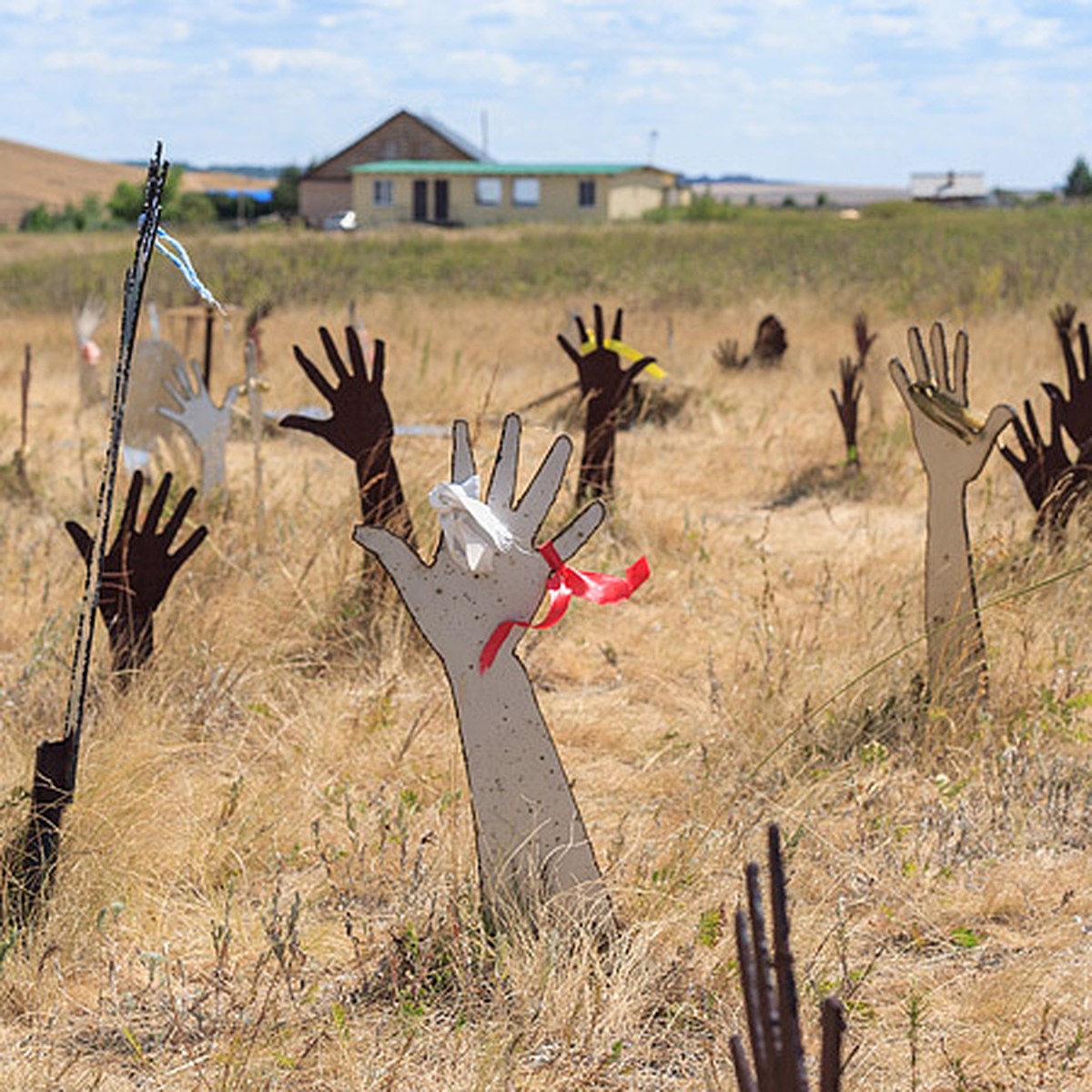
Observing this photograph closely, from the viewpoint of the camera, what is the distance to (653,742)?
4.36 metres

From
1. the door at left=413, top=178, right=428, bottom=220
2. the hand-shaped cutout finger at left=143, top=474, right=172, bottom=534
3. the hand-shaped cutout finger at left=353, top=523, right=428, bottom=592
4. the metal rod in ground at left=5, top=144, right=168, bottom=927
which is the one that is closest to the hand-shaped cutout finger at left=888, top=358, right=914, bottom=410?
the hand-shaped cutout finger at left=353, top=523, right=428, bottom=592

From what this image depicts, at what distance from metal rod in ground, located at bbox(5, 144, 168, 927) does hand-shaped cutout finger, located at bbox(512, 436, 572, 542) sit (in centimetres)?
77

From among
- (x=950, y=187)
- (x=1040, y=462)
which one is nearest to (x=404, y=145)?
(x=950, y=187)

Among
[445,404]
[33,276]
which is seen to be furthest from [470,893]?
[33,276]

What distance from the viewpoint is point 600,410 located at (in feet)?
23.7

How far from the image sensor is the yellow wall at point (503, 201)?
4731 cm

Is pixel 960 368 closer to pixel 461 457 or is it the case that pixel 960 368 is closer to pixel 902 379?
pixel 902 379

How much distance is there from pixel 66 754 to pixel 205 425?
144 inches

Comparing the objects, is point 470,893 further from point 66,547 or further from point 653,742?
point 66,547

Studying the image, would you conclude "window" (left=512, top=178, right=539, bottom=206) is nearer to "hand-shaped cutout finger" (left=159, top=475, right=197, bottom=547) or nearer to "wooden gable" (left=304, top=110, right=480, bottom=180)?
"wooden gable" (left=304, top=110, right=480, bottom=180)

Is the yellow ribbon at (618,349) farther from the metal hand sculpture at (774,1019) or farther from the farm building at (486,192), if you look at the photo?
the farm building at (486,192)

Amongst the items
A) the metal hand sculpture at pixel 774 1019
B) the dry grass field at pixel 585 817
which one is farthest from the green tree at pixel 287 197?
the metal hand sculpture at pixel 774 1019

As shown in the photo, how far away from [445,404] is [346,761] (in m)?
6.04

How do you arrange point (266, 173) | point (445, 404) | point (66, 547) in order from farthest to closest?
point (266, 173) → point (445, 404) → point (66, 547)
